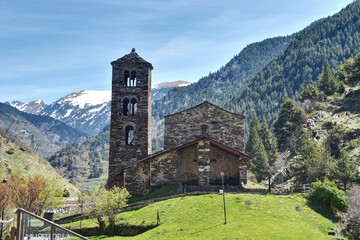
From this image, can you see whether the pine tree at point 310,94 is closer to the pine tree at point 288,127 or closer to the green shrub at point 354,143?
the pine tree at point 288,127

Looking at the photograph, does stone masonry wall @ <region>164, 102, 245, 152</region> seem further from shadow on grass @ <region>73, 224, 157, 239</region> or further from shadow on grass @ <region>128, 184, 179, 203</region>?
shadow on grass @ <region>73, 224, 157, 239</region>

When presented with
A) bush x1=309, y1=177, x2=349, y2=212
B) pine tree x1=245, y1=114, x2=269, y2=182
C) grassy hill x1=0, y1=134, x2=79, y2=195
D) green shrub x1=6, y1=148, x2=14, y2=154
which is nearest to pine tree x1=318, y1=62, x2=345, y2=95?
pine tree x1=245, y1=114, x2=269, y2=182

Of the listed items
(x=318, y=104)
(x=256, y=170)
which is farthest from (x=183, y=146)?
(x=318, y=104)

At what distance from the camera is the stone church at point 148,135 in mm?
35500

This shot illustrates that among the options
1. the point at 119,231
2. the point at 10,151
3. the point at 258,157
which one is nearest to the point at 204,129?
the point at 119,231

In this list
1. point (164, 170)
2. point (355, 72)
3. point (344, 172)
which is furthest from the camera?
point (355, 72)

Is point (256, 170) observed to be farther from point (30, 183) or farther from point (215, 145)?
point (30, 183)

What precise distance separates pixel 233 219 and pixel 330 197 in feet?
30.0

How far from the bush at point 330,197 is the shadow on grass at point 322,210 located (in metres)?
0.37

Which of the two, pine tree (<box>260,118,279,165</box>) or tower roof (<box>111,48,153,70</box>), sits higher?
tower roof (<box>111,48,153,70</box>)

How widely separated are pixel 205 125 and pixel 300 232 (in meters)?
21.7

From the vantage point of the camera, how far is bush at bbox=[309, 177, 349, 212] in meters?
26.5

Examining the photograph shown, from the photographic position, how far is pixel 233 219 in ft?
79.3

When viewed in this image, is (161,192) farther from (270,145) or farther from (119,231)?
(270,145)
